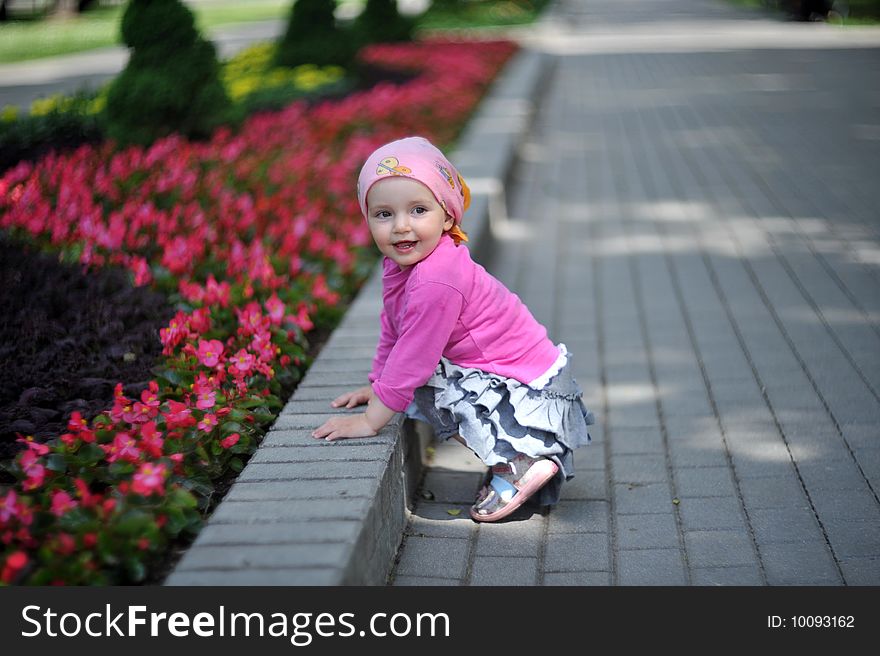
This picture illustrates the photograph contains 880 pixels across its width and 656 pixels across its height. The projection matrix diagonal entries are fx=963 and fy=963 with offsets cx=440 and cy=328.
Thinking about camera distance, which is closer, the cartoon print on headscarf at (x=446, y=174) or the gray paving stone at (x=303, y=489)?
the gray paving stone at (x=303, y=489)

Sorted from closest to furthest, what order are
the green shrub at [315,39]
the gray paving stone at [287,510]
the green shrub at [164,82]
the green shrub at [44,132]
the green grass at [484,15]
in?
the gray paving stone at [287,510], the green shrub at [44,132], the green shrub at [164,82], the green shrub at [315,39], the green grass at [484,15]

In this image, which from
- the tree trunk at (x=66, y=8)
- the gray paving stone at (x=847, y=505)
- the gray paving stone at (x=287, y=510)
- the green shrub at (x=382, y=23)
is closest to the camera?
the gray paving stone at (x=287, y=510)

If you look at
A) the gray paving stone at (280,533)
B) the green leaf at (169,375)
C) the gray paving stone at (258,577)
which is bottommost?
the green leaf at (169,375)

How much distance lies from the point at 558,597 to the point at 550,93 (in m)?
11.2

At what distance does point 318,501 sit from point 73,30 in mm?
27632

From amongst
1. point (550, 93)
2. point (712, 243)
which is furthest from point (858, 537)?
point (550, 93)

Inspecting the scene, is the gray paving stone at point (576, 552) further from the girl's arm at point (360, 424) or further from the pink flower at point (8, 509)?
the pink flower at point (8, 509)

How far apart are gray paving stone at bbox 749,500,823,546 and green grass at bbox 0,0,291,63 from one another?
15338mm

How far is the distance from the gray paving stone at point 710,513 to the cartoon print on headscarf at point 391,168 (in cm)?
141

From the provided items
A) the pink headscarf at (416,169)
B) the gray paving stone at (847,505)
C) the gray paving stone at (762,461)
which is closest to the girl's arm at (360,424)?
the pink headscarf at (416,169)

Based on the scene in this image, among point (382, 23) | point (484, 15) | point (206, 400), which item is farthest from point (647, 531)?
point (484, 15)

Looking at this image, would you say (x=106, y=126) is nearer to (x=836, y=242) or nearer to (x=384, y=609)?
(x=836, y=242)

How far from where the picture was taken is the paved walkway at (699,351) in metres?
2.91

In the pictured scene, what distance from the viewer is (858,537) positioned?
2.89 m
